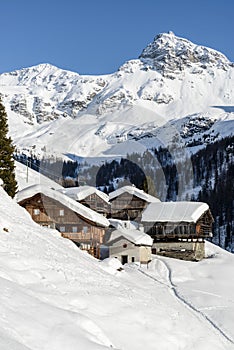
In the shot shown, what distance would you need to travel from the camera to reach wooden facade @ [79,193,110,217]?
73875 mm

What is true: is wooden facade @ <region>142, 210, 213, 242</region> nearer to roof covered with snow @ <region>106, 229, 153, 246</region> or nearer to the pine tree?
roof covered with snow @ <region>106, 229, 153, 246</region>

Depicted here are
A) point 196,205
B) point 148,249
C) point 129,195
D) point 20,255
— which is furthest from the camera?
point 129,195

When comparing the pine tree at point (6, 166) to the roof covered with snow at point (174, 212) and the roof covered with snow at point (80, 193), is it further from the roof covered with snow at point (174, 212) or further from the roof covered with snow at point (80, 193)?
the roof covered with snow at point (174, 212)

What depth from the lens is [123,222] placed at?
221 ft

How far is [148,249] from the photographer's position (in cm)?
5794

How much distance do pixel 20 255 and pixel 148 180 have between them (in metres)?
75.0

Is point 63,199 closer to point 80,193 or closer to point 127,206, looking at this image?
point 80,193

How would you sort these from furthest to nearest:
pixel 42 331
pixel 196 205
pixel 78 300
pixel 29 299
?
pixel 196 205 → pixel 78 300 → pixel 29 299 → pixel 42 331

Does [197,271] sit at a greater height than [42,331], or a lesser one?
lesser

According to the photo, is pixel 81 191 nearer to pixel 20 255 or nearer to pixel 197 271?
pixel 197 271

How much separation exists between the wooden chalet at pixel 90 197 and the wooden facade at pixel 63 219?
56.7 feet

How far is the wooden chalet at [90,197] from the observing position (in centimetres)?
7250

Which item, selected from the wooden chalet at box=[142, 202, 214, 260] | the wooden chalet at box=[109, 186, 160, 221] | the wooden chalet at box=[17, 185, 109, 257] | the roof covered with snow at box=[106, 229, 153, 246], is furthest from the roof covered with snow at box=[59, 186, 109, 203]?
the wooden chalet at box=[17, 185, 109, 257]

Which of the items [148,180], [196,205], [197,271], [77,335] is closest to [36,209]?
[197,271]
